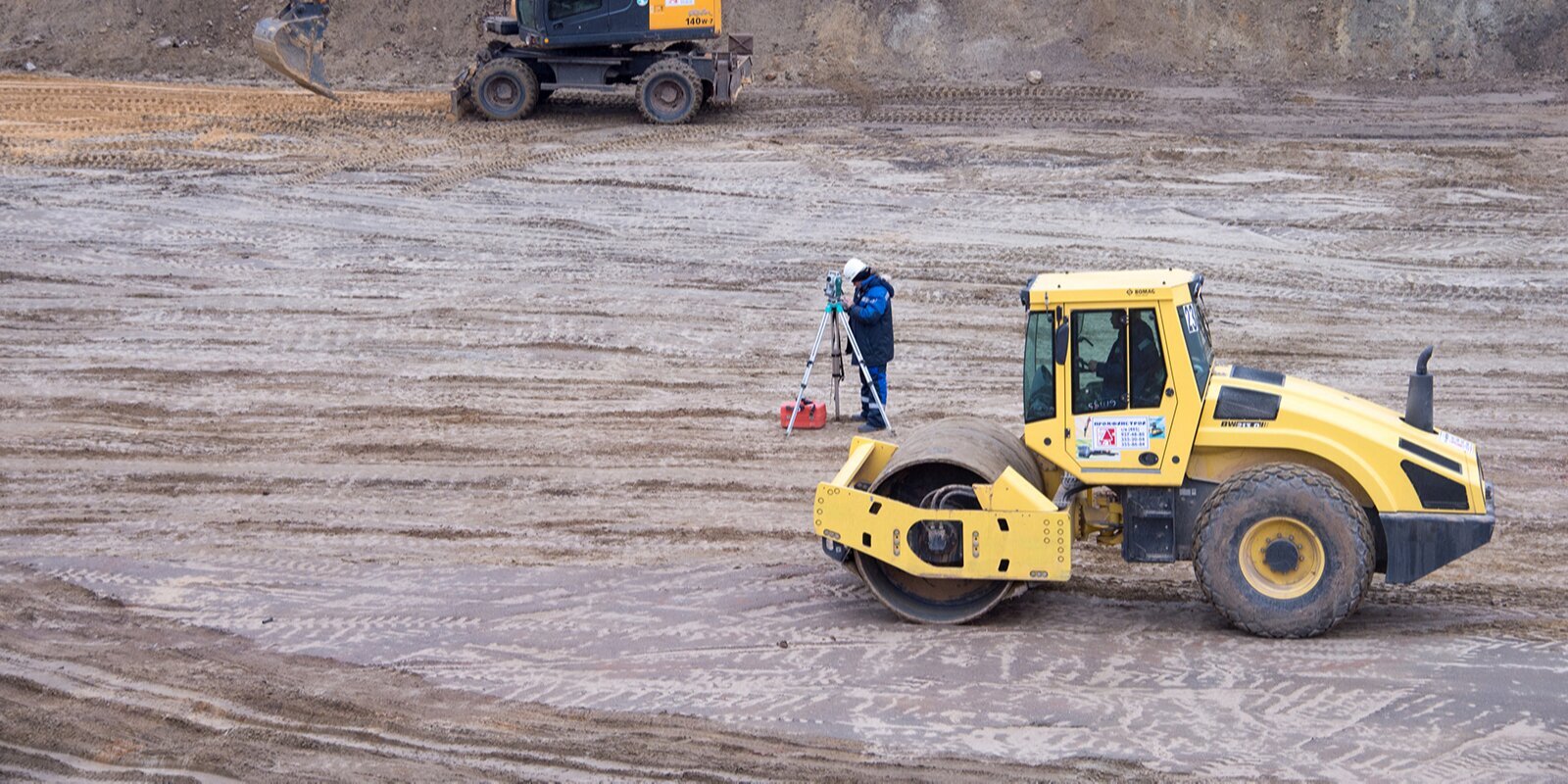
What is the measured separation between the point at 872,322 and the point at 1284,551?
16.3ft

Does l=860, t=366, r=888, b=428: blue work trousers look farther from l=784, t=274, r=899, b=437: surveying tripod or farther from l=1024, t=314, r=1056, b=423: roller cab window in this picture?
l=1024, t=314, r=1056, b=423: roller cab window

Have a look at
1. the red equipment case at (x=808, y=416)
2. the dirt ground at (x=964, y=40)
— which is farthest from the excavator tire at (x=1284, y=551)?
the dirt ground at (x=964, y=40)

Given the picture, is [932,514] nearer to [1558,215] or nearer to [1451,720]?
[1451,720]

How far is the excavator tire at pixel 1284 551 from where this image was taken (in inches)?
301

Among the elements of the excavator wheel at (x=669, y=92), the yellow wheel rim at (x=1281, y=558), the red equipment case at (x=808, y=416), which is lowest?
the yellow wheel rim at (x=1281, y=558)

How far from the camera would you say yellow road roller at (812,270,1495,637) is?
7715mm

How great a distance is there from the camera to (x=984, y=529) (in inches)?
315

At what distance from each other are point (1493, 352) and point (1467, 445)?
6.75 m

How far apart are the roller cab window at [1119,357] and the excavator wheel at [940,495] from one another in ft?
2.10

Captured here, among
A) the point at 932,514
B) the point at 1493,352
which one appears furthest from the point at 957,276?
the point at 932,514

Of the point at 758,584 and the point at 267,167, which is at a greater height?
the point at 267,167

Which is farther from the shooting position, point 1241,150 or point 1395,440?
point 1241,150

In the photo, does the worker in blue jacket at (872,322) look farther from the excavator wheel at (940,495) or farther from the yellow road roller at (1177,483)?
the yellow road roller at (1177,483)

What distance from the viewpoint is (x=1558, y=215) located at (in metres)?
17.4
